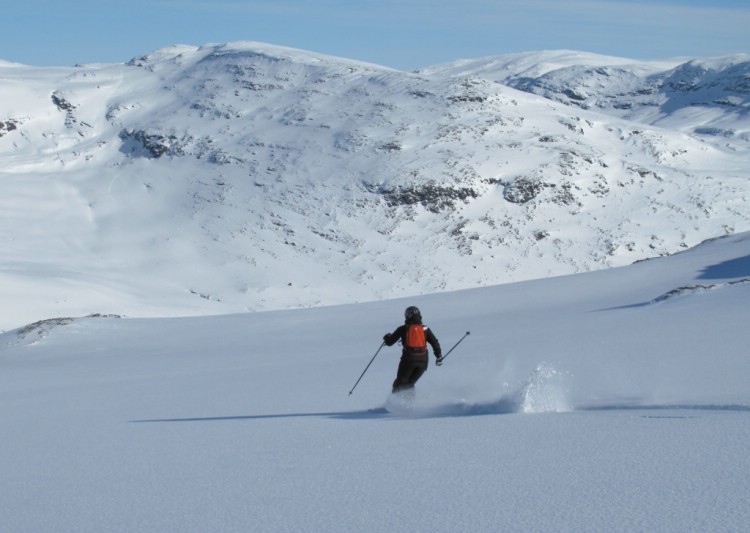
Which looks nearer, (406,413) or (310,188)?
(406,413)

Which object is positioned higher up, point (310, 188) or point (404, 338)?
point (310, 188)

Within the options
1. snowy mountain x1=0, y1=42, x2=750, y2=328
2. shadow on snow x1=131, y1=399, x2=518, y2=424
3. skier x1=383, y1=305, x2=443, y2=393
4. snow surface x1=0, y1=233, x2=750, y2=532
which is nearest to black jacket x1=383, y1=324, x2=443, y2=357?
skier x1=383, y1=305, x2=443, y2=393

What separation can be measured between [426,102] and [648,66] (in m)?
108

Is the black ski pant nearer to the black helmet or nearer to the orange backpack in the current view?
the orange backpack

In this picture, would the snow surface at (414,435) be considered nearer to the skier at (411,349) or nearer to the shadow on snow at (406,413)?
the shadow on snow at (406,413)

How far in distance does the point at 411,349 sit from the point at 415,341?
118mm

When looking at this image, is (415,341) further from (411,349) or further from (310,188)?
(310,188)

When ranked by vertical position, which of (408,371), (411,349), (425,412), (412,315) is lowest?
(425,412)

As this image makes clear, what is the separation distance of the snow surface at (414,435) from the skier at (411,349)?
286mm

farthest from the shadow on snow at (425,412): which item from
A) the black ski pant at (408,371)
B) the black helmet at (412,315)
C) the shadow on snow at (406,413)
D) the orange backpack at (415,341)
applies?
the black helmet at (412,315)

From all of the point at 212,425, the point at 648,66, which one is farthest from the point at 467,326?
the point at 648,66

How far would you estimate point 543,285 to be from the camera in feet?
83.9

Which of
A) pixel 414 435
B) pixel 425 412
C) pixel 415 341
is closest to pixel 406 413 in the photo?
pixel 425 412

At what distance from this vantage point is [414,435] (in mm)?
7434
